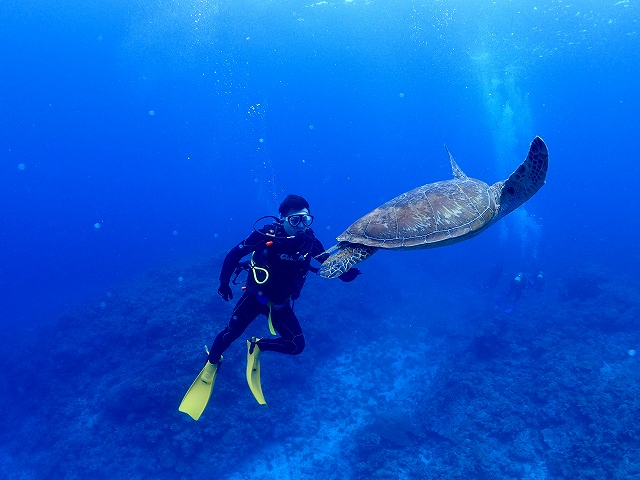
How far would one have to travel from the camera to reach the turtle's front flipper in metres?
4.45

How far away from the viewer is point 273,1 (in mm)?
45281

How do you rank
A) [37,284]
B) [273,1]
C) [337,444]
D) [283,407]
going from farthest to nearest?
[273,1]
[37,284]
[283,407]
[337,444]

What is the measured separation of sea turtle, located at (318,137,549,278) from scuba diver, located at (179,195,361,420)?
0.42 metres

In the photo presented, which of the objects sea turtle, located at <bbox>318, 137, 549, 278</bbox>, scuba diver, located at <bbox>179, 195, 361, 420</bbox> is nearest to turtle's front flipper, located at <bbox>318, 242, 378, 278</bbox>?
sea turtle, located at <bbox>318, 137, 549, 278</bbox>

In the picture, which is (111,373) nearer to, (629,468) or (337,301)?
(337,301)

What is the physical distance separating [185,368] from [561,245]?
29.7m

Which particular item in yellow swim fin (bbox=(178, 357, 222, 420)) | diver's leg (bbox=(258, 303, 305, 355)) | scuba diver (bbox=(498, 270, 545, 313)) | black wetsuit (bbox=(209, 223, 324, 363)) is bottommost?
yellow swim fin (bbox=(178, 357, 222, 420))

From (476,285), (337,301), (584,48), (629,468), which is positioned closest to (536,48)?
(584,48)

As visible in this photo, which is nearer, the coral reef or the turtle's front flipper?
the turtle's front flipper

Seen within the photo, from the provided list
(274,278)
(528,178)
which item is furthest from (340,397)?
(528,178)

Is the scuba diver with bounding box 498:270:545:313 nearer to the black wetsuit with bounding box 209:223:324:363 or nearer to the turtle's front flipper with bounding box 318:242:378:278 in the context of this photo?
the turtle's front flipper with bounding box 318:242:378:278

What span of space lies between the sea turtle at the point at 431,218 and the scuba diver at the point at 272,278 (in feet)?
1.39

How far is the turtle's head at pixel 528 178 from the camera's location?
13.4 feet

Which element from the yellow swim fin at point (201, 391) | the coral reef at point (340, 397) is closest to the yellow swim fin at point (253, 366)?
the yellow swim fin at point (201, 391)
